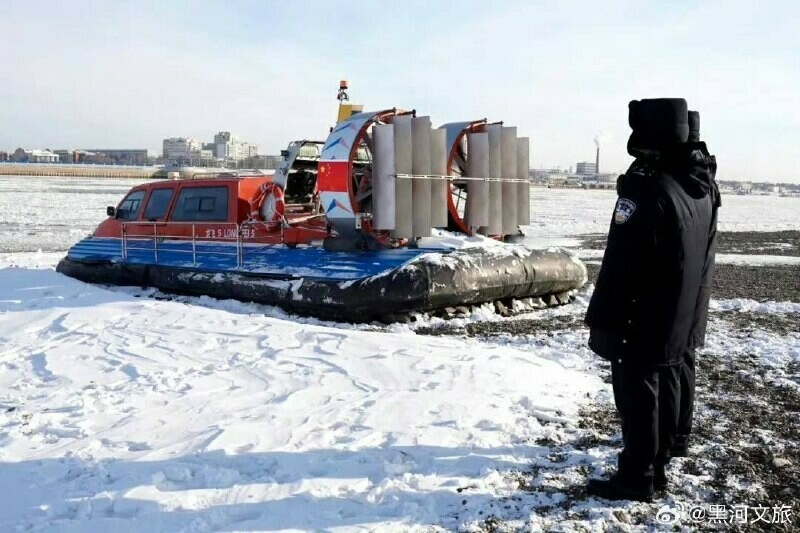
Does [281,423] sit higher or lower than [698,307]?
lower

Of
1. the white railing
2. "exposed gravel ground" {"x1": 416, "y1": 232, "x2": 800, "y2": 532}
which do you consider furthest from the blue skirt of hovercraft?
"exposed gravel ground" {"x1": 416, "y1": 232, "x2": 800, "y2": 532}

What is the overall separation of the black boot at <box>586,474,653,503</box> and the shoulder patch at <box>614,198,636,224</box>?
1127mm

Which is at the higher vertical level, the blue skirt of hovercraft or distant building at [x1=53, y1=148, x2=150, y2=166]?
distant building at [x1=53, y1=148, x2=150, y2=166]

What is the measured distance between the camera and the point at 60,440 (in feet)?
12.2

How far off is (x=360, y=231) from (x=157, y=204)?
150 inches

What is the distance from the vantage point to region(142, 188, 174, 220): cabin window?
33.0 feet

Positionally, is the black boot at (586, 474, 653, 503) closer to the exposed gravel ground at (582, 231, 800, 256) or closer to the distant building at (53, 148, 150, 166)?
the exposed gravel ground at (582, 231, 800, 256)

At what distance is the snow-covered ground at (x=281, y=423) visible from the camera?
2.97 m

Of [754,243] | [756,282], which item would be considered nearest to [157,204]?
[756,282]

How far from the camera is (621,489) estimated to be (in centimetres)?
307

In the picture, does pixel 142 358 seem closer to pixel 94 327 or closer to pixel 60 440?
pixel 94 327

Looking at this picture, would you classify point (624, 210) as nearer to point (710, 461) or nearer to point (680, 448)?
point (680, 448)

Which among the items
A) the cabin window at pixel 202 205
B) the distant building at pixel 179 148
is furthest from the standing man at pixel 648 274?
the distant building at pixel 179 148

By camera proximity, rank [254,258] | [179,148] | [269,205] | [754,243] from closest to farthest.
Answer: [254,258]
[269,205]
[754,243]
[179,148]
